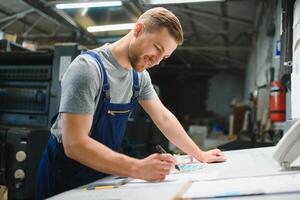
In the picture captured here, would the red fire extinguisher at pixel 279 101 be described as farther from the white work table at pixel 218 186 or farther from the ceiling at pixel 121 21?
the ceiling at pixel 121 21

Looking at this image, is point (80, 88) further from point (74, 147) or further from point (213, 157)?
point (213, 157)

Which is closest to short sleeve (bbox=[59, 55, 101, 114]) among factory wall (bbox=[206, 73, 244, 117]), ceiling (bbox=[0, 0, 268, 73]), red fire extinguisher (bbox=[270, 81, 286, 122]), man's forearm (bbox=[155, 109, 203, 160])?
man's forearm (bbox=[155, 109, 203, 160])

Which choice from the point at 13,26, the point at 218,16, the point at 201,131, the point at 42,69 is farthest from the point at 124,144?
the point at 13,26

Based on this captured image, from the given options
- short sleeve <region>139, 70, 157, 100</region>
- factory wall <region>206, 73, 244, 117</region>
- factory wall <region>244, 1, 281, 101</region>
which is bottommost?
factory wall <region>206, 73, 244, 117</region>

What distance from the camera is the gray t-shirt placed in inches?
38.4

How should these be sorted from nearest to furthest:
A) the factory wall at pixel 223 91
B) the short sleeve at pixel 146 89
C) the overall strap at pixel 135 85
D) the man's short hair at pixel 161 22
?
the man's short hair at pixel 161 22
the overall strap at pixel 135 85
the short sleeve at pixel 146 89
the factory wall at pixel 223 91

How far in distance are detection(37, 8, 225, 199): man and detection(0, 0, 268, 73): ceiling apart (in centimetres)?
342

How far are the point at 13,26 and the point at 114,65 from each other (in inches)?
266

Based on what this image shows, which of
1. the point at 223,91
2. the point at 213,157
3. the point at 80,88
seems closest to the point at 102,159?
the point at 80,88

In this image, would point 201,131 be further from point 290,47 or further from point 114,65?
point 114,65

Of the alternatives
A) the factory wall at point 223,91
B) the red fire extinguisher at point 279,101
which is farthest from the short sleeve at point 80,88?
the factory wall at point 223,91

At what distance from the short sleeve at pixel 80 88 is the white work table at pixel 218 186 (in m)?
0.24

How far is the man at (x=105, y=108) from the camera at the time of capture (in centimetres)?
95

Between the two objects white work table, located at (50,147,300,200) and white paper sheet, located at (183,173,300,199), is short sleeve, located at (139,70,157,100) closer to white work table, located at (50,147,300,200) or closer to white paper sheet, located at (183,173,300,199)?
white work table, located at (50,147,300,200)
